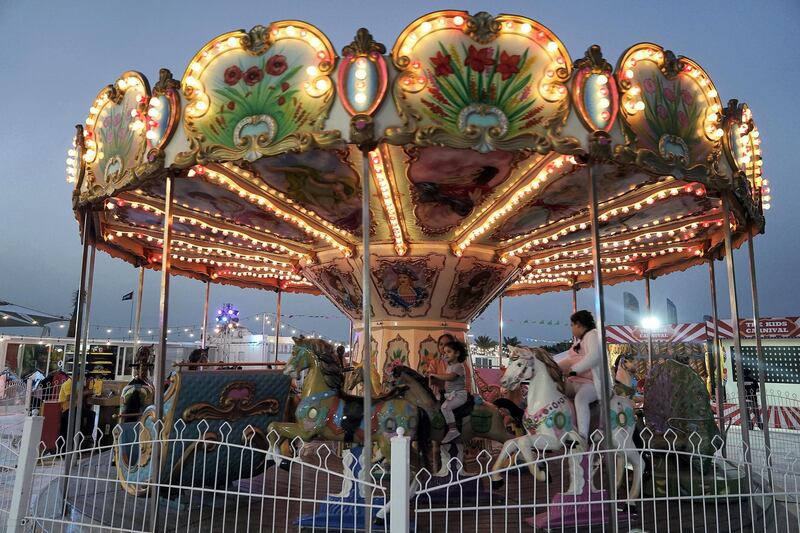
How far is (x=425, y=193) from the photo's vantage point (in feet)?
19.3

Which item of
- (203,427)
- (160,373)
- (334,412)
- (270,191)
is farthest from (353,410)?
(270,191)

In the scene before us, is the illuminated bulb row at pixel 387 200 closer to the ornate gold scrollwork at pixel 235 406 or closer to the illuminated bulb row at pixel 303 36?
the illuminated bulb row at pixel 303 36

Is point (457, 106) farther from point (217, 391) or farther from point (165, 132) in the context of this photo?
point (217, 391)

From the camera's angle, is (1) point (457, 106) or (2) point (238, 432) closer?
(1) point (457, 106)

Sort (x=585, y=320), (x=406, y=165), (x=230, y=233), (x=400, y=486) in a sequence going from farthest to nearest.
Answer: (x=230, y=233) → (x=406, y=165) → (x=585, y=320) → (x=400, y=486)

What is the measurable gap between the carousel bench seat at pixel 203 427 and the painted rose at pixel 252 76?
7.63ft

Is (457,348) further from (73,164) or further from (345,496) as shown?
(73,164)

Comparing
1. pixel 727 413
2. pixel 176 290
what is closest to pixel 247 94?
pixel 727 413

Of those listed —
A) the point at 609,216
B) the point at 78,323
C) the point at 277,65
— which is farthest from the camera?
the point at 609,216

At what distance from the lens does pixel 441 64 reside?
4.09m

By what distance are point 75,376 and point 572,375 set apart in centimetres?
489

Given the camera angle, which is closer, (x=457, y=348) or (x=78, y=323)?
(x=457, y=348)

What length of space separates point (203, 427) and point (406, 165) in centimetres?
278

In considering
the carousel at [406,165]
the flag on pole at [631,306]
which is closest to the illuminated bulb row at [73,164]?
the carousel at [406,165]
